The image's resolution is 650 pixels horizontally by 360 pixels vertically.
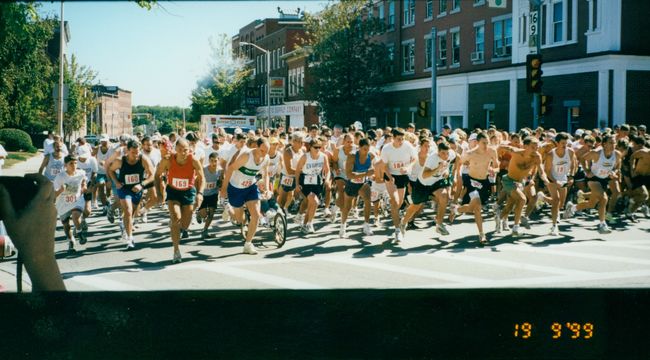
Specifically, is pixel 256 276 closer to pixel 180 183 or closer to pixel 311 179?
pixel 180 183

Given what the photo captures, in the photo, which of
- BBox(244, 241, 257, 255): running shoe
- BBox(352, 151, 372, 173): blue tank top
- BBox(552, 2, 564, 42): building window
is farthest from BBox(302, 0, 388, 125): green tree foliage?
BBox(244, 241, 257, 255): running shoe

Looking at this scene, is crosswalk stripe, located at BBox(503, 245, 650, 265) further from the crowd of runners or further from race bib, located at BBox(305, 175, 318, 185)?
race bib, located at BBox(305, 175, 318, 185)

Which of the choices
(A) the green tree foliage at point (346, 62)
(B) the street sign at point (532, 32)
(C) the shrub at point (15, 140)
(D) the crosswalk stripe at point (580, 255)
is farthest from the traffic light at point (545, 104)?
(C) the shrub at point (15, 140)

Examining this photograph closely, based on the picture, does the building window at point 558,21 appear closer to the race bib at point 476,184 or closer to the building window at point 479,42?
the building window at point 479,42

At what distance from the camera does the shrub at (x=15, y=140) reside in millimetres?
46844

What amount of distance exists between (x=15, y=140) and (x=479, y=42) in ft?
101

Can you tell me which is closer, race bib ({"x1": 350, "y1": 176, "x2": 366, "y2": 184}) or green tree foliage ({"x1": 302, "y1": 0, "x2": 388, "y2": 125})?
race bib ({"x1": 350, "y1": 176, "x2": 366, "y2": 184})

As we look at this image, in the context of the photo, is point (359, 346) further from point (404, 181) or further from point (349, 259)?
point (404, 181)

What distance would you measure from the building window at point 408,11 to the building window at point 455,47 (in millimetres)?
5015

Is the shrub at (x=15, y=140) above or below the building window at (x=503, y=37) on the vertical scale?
below

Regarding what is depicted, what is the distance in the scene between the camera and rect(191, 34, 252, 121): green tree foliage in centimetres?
6550

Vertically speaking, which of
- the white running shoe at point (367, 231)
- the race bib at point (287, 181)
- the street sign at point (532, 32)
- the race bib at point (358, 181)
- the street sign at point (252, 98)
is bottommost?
the white running shoe at point (367, 231)

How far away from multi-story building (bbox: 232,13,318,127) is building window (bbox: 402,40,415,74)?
45.8ft

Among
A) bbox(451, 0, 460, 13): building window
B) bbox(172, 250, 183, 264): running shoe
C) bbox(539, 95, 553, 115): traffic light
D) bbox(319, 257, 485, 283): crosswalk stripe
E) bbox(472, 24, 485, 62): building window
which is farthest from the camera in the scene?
bbox(451, 0, 460, 13): building window
